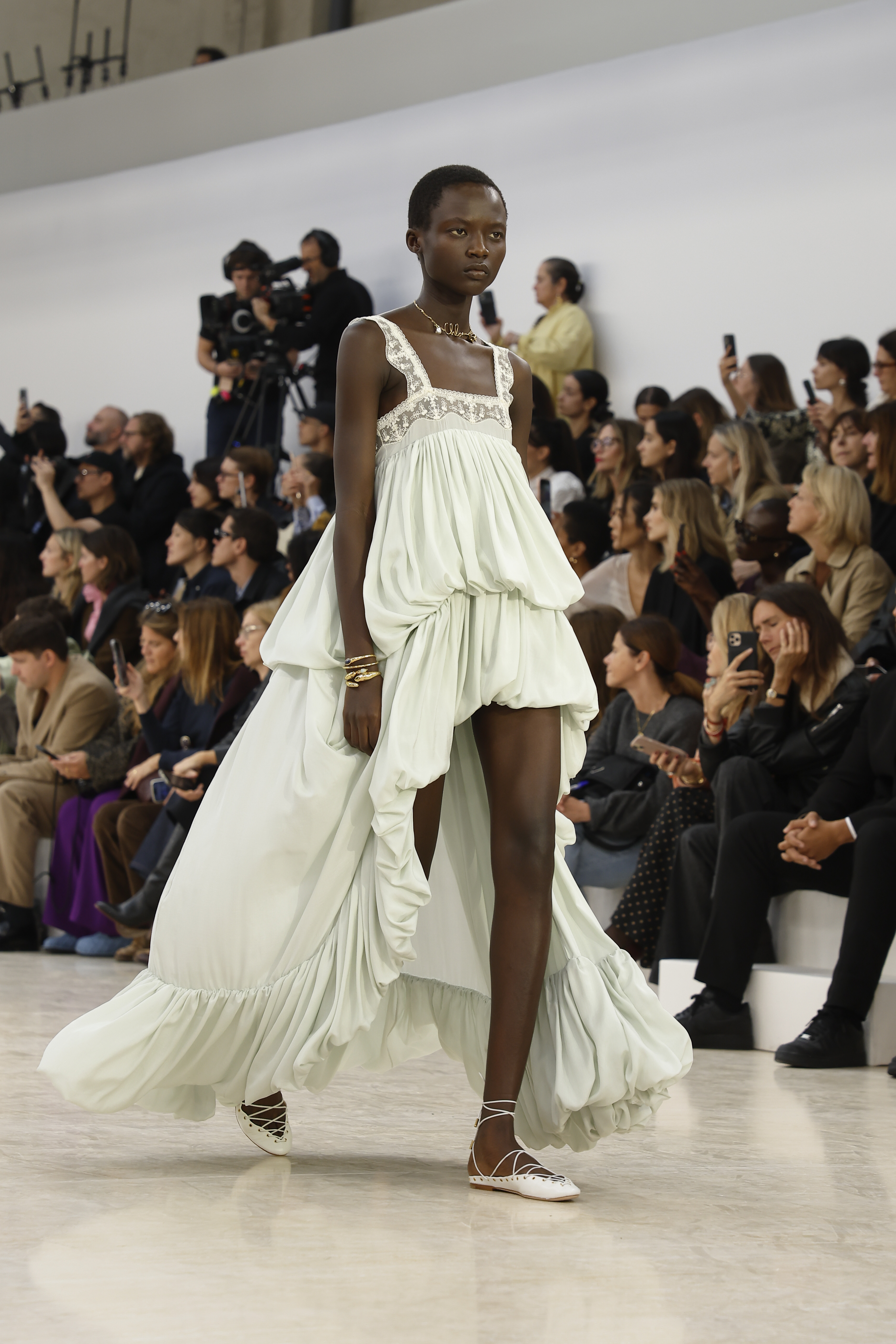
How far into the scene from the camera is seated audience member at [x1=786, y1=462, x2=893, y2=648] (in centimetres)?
464

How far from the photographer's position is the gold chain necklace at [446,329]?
233 cm

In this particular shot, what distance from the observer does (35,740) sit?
20.0 ft

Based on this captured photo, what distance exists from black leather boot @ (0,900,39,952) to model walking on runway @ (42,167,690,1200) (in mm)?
3687

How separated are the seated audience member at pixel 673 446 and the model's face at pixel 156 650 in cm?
195

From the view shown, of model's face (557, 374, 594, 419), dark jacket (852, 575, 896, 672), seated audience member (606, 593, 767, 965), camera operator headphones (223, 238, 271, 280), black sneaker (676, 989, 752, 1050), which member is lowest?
black sneaker (676, 989, 752, 1050)

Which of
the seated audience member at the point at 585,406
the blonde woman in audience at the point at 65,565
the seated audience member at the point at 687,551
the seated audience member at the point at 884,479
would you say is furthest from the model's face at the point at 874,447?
the blonde woman in audience at the point at 65,565

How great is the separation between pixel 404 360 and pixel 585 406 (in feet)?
15.3

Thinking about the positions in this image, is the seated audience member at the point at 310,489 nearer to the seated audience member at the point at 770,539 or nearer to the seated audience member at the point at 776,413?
the seated audience member at the point at 776,413

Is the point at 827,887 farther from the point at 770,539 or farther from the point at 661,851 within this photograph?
the point at 770,539

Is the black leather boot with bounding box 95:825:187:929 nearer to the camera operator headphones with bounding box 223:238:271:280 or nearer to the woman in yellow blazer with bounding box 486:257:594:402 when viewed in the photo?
the woman in yellow blazer with bounding box 486:257:594:402

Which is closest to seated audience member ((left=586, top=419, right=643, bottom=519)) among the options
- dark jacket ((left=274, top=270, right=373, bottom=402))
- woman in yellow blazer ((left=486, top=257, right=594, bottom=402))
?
woman in yellow blazer ((left=486, top=257, right=594, bottom=402))

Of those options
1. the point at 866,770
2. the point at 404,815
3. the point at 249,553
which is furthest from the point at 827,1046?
the point at 249,553

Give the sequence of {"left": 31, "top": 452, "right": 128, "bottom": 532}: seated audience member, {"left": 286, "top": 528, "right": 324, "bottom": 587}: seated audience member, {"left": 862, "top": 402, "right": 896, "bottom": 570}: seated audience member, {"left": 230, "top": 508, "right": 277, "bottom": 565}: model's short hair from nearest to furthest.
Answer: {"left": 862, "top": 402, "right": 896, "bottom": 570}: seated audience member → {"left": 286, "top": 528, "right": 324, "bottom": 587}: seated audience member → {"left": 230, "top": 508, "right": 277, "bottom": 565}: model's short hair → {"left": 31, "top": 452, "right": 128, "bottom": 532}: seated audience member

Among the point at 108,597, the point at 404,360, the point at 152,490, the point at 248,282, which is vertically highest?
the point at 248,282
